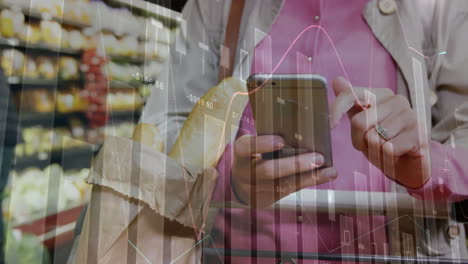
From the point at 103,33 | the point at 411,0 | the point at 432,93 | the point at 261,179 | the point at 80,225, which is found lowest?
the point at 80,225

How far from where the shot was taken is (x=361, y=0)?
149 centimetres

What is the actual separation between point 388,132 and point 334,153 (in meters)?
0.16

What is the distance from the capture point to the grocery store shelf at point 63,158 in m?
1.15

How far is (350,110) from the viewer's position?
1.40 m

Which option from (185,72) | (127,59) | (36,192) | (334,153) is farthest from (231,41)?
(36,192)

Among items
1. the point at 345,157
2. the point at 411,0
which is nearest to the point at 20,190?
the point at 345,157

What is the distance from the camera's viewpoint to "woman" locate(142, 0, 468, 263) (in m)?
1.33

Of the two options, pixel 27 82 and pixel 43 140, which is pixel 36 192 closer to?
pixel 43 140

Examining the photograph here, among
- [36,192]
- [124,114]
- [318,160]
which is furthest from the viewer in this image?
[318,160]

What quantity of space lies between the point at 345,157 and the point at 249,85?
1.02 feet

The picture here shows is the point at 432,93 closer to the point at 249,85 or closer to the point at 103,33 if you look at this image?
the point at 249,85

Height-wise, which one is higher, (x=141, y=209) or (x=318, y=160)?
(x=318, y=160)

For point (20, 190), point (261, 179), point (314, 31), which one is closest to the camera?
point (20, 190)

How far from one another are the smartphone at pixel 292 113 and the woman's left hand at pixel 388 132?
0.05m
